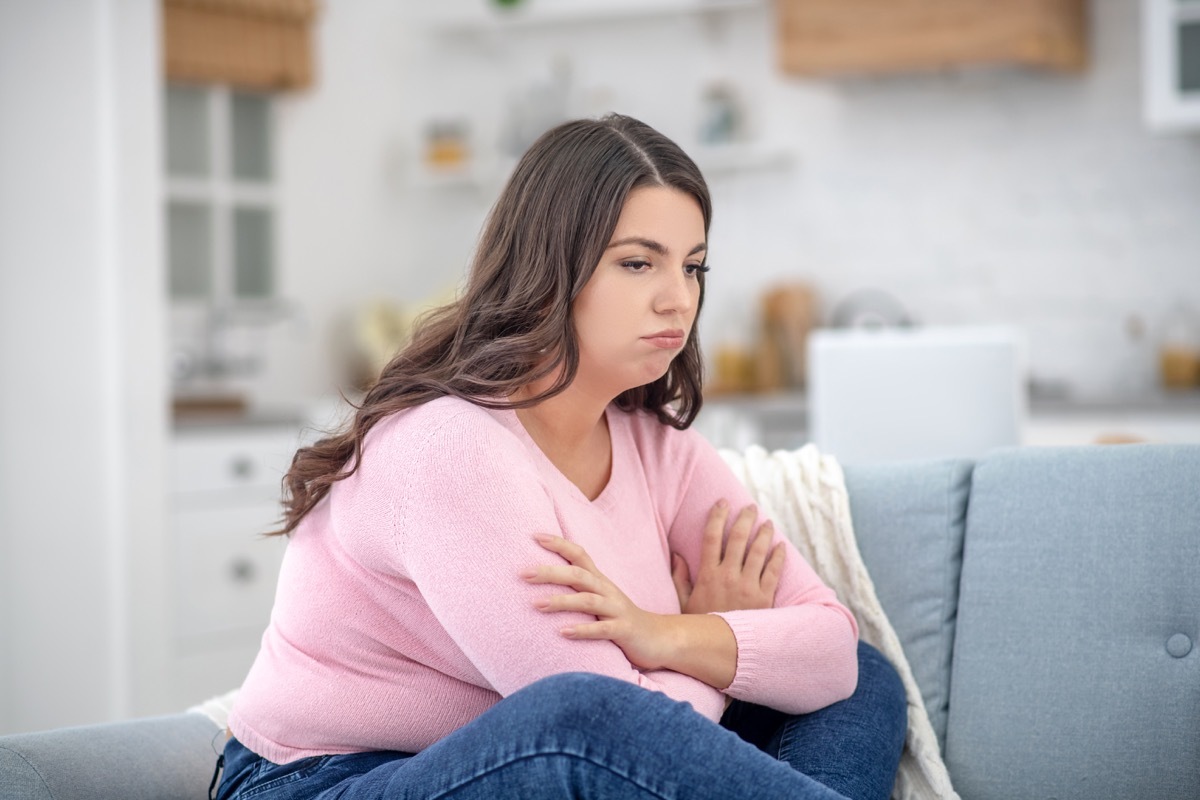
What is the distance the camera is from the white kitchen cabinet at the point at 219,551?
3854 millimetres

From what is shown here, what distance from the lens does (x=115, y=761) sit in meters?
1.59

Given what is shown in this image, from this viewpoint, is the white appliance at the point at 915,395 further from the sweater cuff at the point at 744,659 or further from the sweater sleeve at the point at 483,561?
the sweater sleeve at the point at 483,561

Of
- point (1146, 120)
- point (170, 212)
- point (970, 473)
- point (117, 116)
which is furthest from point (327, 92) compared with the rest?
point (970, 473)

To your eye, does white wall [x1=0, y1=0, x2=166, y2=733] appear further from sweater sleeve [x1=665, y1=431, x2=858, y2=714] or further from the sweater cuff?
the sweater cuff

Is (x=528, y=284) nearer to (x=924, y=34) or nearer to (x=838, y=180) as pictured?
(x=924, y=34)

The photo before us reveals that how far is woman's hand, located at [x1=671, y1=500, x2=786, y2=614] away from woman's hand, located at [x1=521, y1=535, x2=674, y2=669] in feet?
0.72

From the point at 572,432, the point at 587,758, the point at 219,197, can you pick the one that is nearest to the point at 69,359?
the point at 219,197

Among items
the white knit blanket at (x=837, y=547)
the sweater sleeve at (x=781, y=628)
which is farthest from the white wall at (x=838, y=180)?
the sweater sleeve at (x=781, y=628)

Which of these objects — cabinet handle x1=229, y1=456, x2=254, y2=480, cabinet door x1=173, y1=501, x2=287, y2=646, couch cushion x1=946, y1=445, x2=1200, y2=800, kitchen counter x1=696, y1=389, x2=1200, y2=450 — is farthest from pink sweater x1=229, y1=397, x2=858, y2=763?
cabinet handle x1=229, y1=456, x2=254, y2=480

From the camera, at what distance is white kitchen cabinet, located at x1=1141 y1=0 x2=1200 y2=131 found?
385 centimetres

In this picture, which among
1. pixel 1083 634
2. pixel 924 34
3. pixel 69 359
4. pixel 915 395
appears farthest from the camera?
pixel 924 34

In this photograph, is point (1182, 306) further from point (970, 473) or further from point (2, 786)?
point (2, 786)

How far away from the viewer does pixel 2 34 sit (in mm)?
3406

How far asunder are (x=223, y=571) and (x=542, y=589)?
9.45ft
